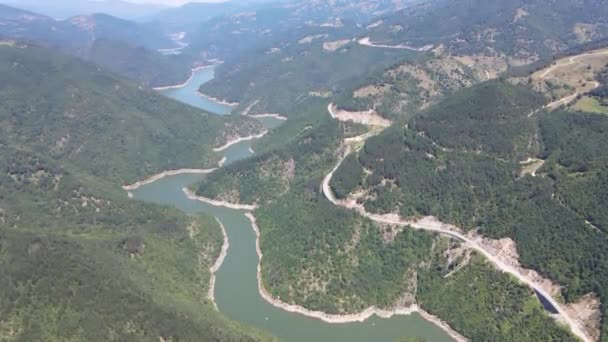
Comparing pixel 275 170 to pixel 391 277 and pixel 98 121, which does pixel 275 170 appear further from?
pixel 98 121

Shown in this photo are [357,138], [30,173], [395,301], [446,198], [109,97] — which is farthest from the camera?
[109,97]

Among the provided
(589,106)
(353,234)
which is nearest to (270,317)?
(353,234)

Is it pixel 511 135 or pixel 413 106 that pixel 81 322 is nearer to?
pixel 511 135

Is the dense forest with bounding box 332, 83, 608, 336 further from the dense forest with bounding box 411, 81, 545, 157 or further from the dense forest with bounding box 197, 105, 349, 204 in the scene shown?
the dense forest with bounding box 197, 105, 349, 204

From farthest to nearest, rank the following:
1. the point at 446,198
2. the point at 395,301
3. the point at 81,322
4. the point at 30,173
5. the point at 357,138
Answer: the point at 357,138 → the point at 30,173 → the point at 446,198 → the point at 395,301 → the point at 81,322

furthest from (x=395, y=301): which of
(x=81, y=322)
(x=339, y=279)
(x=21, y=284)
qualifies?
(x=21, y=284)

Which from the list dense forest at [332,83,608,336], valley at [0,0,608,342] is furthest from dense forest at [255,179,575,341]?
dense forest at [332,83,608,336]
